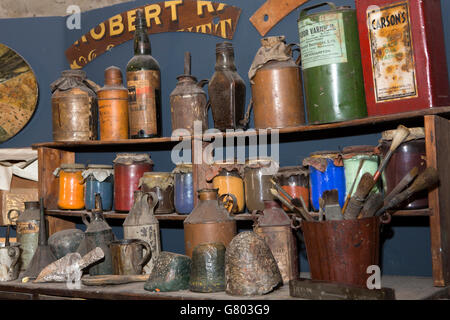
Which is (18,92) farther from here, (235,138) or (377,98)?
(377,98)

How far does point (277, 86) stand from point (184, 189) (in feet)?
2.40

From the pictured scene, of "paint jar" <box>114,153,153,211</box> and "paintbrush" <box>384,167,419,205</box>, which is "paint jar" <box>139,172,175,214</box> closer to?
"paint jar" <box>114,153,153,211</box>

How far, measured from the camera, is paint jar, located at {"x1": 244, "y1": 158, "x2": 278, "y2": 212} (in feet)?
9.12

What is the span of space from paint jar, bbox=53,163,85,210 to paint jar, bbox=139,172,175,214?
48 centimetres

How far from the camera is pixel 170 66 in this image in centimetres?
342

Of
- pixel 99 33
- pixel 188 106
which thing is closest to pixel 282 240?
pixel 188 106

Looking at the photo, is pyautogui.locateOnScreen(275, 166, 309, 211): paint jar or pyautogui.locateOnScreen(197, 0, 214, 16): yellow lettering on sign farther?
pyautogui.locateOnScreen(197, 0, 214, 16): yellow lettering on sign

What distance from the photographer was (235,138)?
3107 mm

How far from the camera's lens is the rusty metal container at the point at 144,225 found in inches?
115

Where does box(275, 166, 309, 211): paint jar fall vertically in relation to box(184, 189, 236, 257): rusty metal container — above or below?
above

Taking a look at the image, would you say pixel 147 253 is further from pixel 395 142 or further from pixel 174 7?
pixel 174 7

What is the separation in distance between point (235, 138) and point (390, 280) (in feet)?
3.62

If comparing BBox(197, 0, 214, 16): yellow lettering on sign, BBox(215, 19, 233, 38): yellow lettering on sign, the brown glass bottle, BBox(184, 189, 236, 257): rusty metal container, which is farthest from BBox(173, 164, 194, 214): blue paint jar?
BBox(197, 0, 214, 16): yellow lettering on sign
